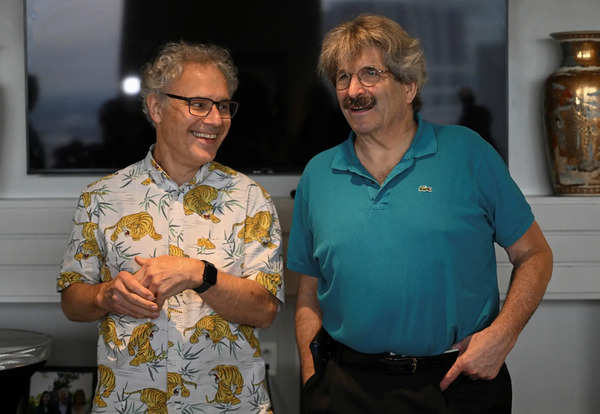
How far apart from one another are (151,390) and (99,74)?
1227mm

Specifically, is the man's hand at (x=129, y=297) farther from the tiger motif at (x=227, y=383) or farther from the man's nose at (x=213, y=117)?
the man's nose at (x=213, y=117)

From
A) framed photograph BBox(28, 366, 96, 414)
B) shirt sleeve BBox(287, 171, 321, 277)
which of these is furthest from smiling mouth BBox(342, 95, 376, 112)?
framed photograph BBox(28, 366, 96, 414)

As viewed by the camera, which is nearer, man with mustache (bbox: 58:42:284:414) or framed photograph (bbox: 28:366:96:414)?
man with mustache (bbox: 58:42:284:414)

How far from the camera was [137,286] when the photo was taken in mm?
1672

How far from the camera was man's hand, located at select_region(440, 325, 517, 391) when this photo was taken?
1563mm

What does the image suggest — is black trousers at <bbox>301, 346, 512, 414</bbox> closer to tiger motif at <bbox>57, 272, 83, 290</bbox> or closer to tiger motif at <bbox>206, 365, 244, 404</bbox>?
tiger motif at <bbox>206, 365, 244, 404</bbox>

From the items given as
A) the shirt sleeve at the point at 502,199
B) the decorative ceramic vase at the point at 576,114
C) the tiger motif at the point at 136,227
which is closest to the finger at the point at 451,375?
the shirt sleeve at the point at 502,199

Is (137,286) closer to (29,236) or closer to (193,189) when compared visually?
(193,189)

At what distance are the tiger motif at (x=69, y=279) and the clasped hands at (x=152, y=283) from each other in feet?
0.55

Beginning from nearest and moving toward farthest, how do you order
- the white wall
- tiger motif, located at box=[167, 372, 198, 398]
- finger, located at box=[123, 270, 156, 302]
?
finger, located at box=[123, 270, 156, 302] < tiger motif, located at box=[167, 372, 198, 398] < the white wall

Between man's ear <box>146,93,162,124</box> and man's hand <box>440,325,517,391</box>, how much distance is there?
0.96 metres

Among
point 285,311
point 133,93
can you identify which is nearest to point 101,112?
point 133,93

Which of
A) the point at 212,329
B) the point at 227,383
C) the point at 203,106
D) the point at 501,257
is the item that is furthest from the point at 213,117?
the point at 501,257

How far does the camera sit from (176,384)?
177 centimetres
